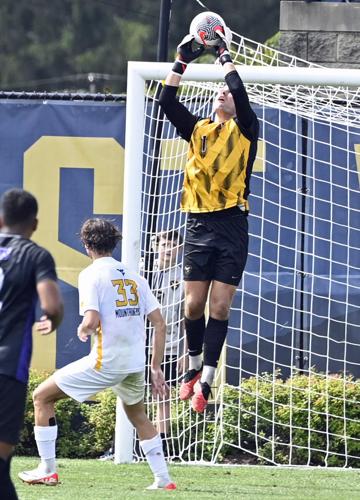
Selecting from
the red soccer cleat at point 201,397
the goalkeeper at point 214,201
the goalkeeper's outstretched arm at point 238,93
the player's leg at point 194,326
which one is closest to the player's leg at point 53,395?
the red soccer cleat at point 201,397

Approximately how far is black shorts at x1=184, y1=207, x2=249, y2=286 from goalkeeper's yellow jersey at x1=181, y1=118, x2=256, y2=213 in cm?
8

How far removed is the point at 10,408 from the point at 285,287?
221 inches

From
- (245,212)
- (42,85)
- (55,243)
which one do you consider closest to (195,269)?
(245,212)

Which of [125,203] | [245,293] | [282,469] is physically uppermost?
[125,203]

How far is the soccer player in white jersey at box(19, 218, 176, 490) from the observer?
349 inches

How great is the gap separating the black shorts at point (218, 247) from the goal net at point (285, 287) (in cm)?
158

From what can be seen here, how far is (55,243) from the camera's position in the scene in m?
12.3

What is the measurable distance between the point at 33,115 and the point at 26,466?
140 inches

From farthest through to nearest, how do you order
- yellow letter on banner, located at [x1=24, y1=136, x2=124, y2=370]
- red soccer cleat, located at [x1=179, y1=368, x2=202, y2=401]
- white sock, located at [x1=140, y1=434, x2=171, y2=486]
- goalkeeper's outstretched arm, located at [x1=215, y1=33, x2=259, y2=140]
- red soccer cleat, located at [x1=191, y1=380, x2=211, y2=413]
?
1. yellow letter on banner, located at [x1=24, y1=136, x2=124, y2=370]
2. red soccer cleat, located at [x1=179, y1=368, x2=202, y2=401]
3. red soccer cleat, located at [x1=191, y1=380, x2=211, y2=413]
4. goalkeeper's outstretched arm, located at [x1=215, y1=33, x2=259, y2=140]
5. white sock, located at [x1=140, y1=434, x2=171, y2=486]

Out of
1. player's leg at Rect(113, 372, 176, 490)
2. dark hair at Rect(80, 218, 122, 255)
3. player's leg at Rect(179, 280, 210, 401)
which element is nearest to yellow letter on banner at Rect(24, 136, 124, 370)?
player's leg at Rect(179, 280, 210, 401)

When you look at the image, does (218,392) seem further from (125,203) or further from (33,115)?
(33,115)

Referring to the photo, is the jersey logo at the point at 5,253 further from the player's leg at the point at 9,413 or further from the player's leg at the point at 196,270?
the player's leg at the point at 196,270

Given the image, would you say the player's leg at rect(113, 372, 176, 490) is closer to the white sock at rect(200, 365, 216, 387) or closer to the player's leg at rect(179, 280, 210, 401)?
the white sock at rect(200, 365, 216, 387)

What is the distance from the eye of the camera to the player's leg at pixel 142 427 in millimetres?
9016
